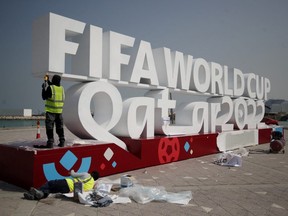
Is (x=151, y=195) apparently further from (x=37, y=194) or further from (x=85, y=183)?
(x=37, y=194)

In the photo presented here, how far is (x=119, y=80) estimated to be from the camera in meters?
9.12

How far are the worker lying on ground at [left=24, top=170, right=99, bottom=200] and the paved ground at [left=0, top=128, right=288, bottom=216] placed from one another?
14 cm

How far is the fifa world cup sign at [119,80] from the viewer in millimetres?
7539

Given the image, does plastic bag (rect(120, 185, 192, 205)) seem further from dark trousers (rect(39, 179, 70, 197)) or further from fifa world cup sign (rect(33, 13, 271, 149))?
fifa world cup sign (rect(33, 13, 271, 149))

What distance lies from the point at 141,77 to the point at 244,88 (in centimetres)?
917

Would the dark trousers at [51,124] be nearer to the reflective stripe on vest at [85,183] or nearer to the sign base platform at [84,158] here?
the sign base platform at [84,158]

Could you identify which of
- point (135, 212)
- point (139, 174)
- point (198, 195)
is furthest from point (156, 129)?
point (135, 212)

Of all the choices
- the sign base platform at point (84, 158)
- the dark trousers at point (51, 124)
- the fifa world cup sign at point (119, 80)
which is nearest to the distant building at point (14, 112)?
the fifa world cup sign at point (119, 80)

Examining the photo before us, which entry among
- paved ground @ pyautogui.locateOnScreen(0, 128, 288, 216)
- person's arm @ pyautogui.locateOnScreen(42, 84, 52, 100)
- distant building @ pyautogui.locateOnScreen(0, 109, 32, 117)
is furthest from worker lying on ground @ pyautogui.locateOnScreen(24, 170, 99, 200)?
distant building @ pyautogui.locateOnScreen(0, 109, 32, 117)

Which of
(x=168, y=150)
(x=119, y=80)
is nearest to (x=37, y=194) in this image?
(x=119, y=80)

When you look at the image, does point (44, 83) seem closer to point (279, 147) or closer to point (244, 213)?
point (244, 213)

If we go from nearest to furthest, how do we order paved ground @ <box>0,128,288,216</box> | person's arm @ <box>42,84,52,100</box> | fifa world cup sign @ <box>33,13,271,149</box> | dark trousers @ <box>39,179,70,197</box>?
paved ground @ <box>0,128,288,216</box> → dark trousers @ <box>39,179,70,197</box> → person's arm @ <box>42,84,52,100</box> → fifa world cup sign @ <box>33,13,271,149</box>

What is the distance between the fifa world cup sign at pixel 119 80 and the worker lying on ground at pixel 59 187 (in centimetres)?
215

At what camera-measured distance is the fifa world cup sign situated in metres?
7.54
